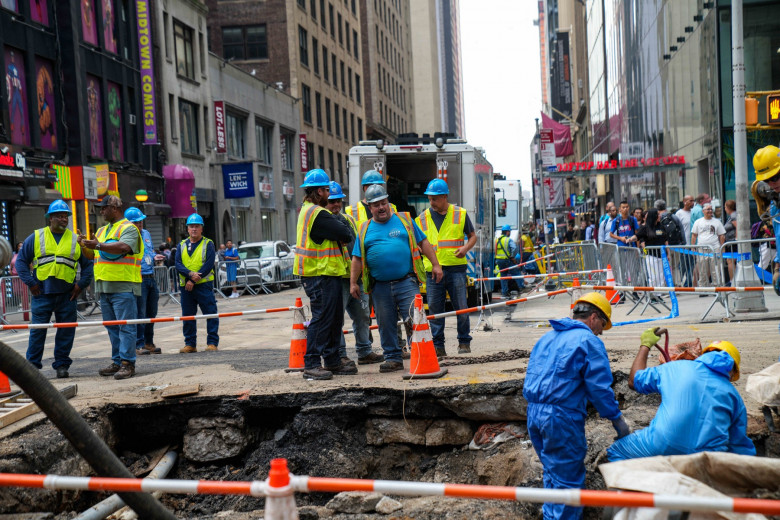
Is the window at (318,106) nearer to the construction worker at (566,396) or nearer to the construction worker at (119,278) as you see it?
the construction worker at (119,278)

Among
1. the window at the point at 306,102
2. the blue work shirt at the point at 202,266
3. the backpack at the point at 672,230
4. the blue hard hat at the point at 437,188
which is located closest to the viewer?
the blue hard hat at the point at 437,188

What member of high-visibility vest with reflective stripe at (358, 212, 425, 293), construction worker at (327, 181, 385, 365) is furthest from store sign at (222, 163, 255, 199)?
high-visibility vest with reflective stripe at (358, 212, 425, 293)

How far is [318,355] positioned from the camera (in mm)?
7508

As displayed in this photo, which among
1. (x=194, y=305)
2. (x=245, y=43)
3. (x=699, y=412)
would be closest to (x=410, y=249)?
(x=699, y=412)

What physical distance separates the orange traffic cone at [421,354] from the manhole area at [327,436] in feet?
1.08

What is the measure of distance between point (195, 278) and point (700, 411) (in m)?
7.43

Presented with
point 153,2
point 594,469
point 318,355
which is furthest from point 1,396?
point 153,2

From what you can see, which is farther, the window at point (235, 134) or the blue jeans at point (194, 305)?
the window at point (235, 134)

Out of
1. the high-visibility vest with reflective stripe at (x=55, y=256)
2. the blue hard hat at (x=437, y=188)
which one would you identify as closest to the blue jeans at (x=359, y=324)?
the blue hard hat at (x=437, y=188)

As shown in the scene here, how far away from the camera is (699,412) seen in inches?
171

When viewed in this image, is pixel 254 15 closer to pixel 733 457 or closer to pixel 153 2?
pixel 153 2

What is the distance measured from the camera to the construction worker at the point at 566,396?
4.52 metres

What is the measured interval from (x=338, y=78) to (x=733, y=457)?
175 feet

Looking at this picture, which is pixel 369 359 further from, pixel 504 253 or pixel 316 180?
pixel 504 253
